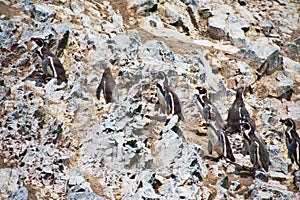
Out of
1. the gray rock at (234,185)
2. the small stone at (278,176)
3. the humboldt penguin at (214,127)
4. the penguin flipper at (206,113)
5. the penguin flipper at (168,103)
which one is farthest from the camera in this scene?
the penguin flipper at (206,113)

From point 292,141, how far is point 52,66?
6.00 metres

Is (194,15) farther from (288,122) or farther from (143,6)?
(288,122)

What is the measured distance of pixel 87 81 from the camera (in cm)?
1256

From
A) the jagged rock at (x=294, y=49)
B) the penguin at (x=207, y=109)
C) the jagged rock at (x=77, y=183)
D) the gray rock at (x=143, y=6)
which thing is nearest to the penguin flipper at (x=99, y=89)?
the penguin at (x=207, y=109)

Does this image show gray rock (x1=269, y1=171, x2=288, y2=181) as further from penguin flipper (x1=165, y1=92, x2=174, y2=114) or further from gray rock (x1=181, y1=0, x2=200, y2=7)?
gray rock (x1=181, y1=0, x2=200, y2=7)

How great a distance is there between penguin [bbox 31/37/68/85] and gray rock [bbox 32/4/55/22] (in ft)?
5.55

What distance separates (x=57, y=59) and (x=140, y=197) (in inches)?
190

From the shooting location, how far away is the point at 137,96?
1201cm

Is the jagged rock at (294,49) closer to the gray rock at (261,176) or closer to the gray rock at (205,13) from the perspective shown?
the gray rock at (205,13)

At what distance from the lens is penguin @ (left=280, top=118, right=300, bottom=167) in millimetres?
12211

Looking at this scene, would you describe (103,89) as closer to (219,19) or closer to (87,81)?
(87,81)

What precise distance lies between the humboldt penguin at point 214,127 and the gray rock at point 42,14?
4.45m

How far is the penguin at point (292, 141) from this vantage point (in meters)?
12.2

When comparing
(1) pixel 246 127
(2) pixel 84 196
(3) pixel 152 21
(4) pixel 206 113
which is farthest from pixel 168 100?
(3) pixel 152 21
